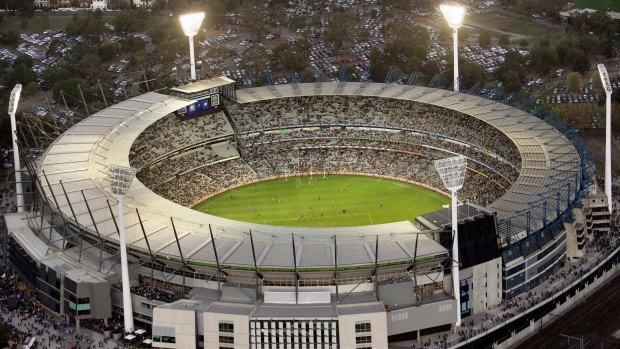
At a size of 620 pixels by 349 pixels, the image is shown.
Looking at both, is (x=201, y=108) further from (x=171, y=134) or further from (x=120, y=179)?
(x=120, y=179)

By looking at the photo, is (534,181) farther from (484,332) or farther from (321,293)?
(321,293)

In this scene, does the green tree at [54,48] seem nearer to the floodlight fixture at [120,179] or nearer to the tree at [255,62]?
the tree at [255,62]

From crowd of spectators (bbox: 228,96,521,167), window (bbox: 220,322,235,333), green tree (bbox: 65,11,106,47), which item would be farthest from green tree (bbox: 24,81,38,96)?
window (bbox: 220,322,235,333)

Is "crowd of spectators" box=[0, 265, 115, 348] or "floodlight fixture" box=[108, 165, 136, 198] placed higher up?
"floodlight fixture" box=[108, 165, 136, 198]

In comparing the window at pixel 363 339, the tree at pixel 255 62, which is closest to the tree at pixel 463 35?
the tree at pixel 255 62

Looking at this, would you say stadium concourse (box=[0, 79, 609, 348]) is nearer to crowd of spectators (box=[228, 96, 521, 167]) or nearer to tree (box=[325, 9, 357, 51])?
crowd of spectators (box=[228, 96, 521, 167])

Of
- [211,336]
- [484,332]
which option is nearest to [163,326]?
[211,336]
